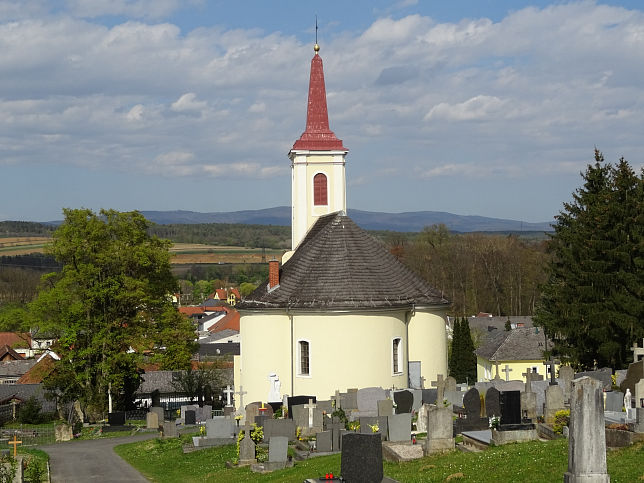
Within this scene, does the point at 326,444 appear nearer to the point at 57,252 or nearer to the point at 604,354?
the point at 604,354

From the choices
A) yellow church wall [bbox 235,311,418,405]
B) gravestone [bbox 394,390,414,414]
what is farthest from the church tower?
gravestone [bbox 394,390,414,414]

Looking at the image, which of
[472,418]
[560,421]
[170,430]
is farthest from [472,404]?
[170,430]

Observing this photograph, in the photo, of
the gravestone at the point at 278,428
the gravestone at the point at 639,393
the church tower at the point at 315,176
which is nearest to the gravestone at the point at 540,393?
the gravestone at the point at 639,393

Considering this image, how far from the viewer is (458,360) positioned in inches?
2207

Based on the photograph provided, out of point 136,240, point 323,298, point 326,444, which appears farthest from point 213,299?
point 326,444

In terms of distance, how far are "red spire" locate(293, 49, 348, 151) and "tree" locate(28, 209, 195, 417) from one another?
28.7ft

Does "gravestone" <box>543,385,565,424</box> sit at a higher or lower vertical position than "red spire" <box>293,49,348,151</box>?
lower

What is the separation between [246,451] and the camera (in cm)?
2188

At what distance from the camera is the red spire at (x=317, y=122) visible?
4109cm

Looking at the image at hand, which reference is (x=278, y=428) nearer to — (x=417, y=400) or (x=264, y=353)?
(x=417, y=400)

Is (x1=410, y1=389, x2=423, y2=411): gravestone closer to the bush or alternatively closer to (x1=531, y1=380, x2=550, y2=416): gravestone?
(x1=531, y1=380, x2=550, y2=416): gravestone

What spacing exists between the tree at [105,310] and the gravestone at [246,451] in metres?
19.8

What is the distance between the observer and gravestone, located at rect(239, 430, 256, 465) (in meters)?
21.8

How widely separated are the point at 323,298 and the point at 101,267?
1334 cm
